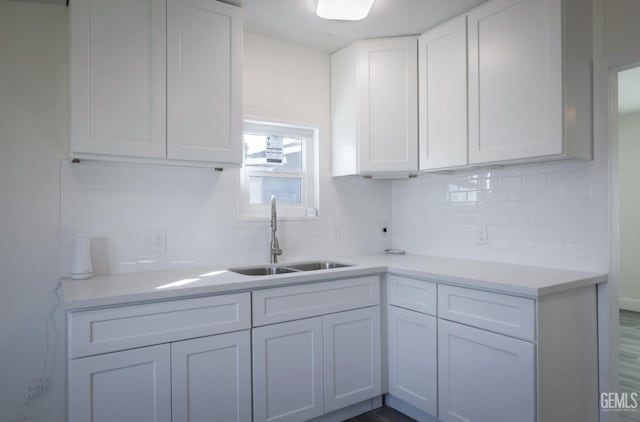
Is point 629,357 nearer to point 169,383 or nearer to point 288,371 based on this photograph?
point 288,371

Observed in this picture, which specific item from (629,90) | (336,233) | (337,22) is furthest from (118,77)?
(629,90)

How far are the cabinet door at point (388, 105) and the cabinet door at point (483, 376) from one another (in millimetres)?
1165

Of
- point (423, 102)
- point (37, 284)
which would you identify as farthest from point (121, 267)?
point (423, 102)

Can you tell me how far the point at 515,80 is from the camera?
2.09 meters

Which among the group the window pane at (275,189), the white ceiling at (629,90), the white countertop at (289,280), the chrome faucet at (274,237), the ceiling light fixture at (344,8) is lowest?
the white countertop at (289,280)

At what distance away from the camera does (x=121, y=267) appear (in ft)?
7.17

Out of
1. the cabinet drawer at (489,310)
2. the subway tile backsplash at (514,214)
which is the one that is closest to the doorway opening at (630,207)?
the subway tile backsplash at (514,214)

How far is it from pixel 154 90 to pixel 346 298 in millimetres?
1545

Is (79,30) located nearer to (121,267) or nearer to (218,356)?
(121,267)

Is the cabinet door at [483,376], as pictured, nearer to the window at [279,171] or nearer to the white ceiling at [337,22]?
the window at [279,171]

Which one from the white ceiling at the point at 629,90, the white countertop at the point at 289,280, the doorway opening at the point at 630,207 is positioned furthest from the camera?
the doorway opening at the point at 630,207

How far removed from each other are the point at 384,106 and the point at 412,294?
4.23ft

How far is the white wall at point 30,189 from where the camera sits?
1.99 meters

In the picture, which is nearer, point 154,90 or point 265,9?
point 154,90
